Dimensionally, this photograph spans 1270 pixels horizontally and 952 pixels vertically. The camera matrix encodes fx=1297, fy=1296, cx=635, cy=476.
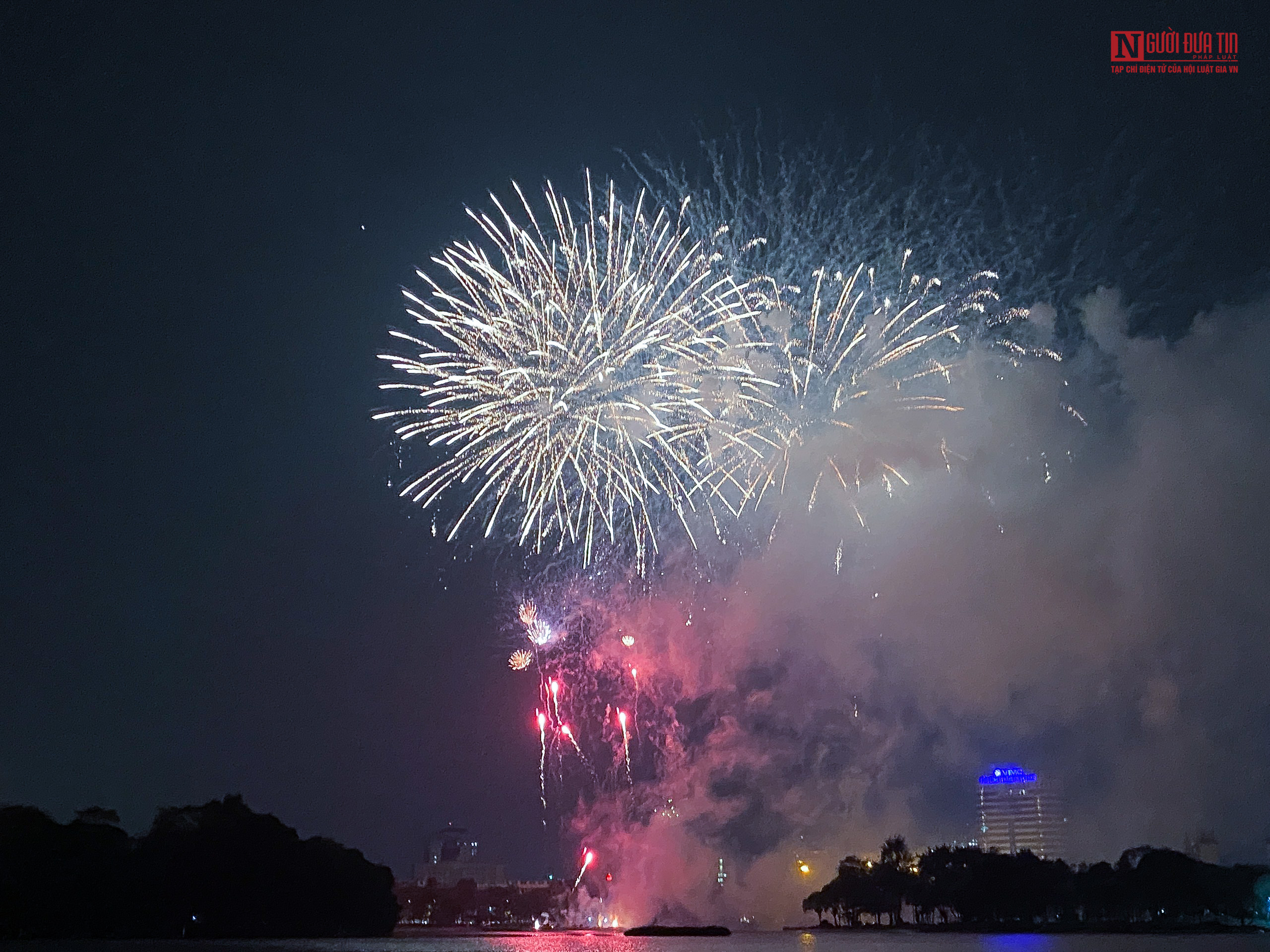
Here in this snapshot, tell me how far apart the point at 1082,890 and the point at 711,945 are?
39164 millimetres

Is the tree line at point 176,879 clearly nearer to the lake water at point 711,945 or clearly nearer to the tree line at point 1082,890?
the lake water at point 711,945

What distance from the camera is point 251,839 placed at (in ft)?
313

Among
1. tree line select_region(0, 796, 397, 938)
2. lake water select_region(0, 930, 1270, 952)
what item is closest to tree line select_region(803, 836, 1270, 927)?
lake water select_region(0, 930, 1270, 952)

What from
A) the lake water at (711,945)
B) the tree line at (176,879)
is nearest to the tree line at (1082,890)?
the lake water at (711,945)

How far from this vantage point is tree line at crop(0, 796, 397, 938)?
276 feet

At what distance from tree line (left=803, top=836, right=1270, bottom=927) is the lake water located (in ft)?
21.2

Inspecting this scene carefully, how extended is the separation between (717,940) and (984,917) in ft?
92.3

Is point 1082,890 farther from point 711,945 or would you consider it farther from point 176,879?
point 176,879

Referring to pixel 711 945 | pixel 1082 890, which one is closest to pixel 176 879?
pixel 711 945

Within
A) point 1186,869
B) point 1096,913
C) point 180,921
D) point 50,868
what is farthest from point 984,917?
point 50,868

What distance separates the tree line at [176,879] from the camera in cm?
8425

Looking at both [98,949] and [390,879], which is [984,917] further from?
[98,949]

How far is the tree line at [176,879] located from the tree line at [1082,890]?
6382 cm

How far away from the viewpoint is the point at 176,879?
90750 millimetres
